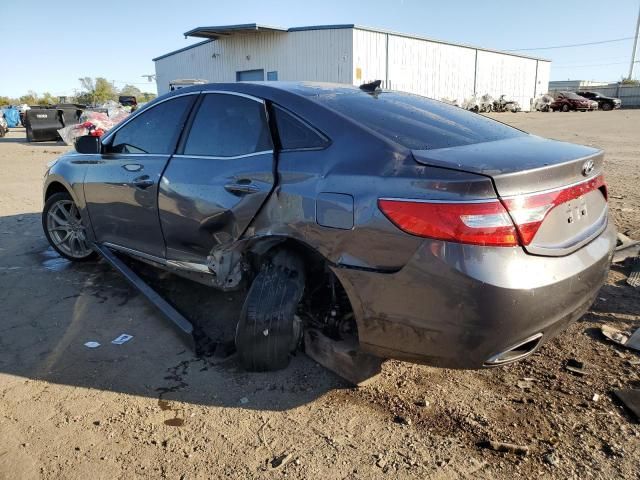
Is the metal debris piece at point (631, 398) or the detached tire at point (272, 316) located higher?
the detached tire at point (272, 316)

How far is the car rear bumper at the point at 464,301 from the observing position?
6.94 feet

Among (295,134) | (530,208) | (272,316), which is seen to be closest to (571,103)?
(295,134)

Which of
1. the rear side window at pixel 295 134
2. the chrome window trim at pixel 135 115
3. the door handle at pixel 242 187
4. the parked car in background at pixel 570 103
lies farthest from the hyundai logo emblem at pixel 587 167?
the parked car in background at pixel 570 103

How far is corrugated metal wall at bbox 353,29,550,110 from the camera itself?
32688 mm

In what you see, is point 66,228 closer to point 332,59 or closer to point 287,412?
point 287,412

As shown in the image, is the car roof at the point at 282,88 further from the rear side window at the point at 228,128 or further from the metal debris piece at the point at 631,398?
the metal debris piece at the point at 631,398

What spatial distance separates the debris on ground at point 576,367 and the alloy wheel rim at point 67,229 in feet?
Result: 14.0

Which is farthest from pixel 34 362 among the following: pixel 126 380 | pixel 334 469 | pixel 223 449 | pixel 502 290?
pixel 502 290

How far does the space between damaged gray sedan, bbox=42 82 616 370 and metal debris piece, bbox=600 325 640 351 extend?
805mm

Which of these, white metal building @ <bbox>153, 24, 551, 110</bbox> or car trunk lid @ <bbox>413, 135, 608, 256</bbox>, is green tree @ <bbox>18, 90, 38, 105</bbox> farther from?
car trunk lid @ <bbox>413, 135, 608, 256</bbox>

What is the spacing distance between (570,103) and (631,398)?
166ft

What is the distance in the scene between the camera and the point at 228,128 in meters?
3.27

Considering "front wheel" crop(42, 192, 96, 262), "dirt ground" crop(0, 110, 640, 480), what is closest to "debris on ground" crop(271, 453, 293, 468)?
"dirt ground" crop(0, 110, 640, 480)

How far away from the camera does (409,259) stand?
7.29 feet
